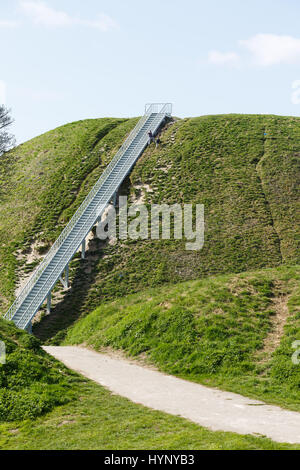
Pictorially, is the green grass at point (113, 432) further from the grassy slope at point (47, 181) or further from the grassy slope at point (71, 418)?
the grassy slope at point (47, 181)

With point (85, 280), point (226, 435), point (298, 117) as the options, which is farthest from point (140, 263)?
point (298, 117)

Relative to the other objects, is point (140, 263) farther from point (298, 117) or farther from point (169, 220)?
point (298, 117)

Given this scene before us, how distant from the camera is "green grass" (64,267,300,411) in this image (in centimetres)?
1992

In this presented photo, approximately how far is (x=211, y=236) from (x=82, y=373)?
21124 millimetres

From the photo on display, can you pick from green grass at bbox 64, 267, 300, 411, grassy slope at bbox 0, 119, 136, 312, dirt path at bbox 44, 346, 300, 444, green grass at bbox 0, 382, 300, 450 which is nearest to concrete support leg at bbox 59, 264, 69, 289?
grassy slope at bbox 0, 119, 136, 312

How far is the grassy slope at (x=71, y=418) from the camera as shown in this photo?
1200 cm

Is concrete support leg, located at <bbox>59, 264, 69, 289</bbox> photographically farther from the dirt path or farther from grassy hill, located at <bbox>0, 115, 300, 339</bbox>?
the dirt path

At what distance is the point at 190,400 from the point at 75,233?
79.9 ft

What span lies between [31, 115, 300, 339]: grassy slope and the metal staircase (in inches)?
48.0

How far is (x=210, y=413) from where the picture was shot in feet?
49.3

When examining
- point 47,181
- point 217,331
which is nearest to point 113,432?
point 217,331

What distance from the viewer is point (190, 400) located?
1706cm

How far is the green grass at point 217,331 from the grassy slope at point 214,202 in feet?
14.4

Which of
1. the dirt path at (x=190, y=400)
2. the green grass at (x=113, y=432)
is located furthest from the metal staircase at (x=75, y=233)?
the green grass at (x=113, y=432)
